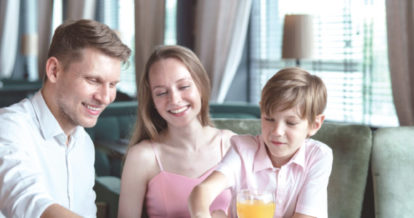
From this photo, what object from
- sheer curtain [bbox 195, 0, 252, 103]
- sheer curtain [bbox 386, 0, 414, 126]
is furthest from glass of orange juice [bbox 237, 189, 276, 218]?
sheer curtain [bbox 195, 0, 252, 103]

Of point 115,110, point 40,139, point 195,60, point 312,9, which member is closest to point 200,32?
point 312,9

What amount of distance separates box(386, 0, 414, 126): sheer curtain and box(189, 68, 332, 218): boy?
1.69 metres

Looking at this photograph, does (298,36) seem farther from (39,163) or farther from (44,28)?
(44,28)

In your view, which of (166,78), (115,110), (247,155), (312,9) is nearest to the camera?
(247,155)

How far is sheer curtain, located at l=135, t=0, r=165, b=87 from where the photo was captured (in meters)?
5.30

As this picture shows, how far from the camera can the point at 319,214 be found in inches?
55.4

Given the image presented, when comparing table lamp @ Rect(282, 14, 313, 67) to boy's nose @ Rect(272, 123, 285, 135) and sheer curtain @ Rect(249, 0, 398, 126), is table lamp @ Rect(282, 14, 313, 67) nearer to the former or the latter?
sheer curtain @ Rect(249, 0, 398, 126)

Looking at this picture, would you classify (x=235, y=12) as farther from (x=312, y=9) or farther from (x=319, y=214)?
(x=319, y=214)

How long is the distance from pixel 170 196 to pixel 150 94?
0.37m

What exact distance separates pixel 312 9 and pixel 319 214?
2.83 meters

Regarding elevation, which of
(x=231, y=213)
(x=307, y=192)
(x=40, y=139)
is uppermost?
(x=40, y=139)

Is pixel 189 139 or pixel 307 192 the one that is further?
pixel 189 139

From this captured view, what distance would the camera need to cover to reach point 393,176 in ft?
5.82

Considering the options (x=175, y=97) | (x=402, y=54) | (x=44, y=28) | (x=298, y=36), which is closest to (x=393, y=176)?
(x=175, y=97)
